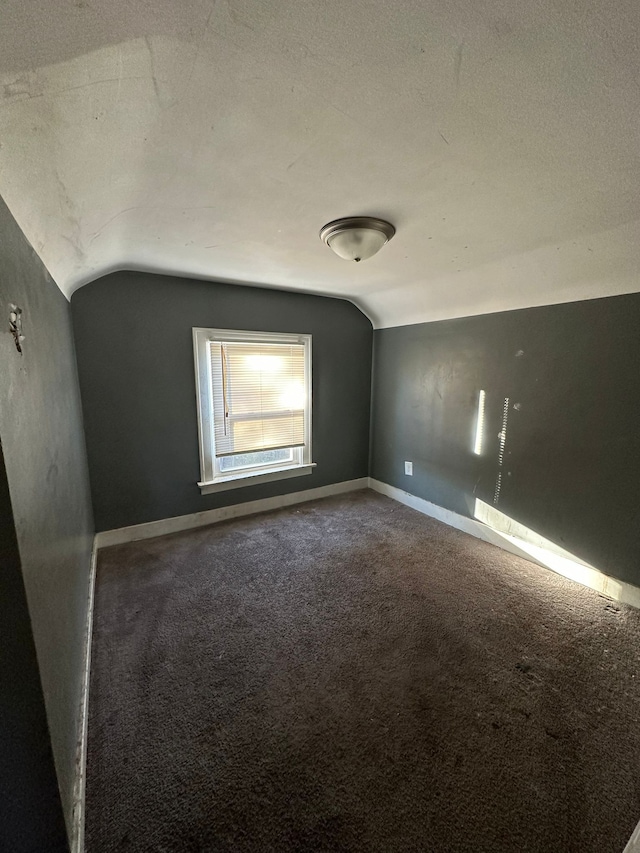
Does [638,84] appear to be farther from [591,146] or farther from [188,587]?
[188,587]

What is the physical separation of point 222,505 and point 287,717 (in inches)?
78.1

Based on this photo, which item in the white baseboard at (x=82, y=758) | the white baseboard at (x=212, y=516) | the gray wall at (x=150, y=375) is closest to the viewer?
the white baseboard at (x=82, y=758)

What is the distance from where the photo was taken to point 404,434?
11.7 ft

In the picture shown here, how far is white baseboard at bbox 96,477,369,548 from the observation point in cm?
272

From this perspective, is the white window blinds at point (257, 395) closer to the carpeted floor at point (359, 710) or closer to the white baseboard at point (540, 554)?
the carpeted floor at point (359, 710)

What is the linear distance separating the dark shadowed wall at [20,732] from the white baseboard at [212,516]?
2.05m

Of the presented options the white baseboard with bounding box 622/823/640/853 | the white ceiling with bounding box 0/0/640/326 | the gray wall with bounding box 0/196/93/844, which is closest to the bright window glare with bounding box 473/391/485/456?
the white ceiling with bounding box 0/0/640/326

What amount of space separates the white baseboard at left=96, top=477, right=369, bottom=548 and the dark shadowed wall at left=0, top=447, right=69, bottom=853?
2.05 m

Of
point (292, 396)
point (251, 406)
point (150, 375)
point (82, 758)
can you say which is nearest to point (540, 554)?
point (292, 396)

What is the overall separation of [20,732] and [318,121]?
178cm

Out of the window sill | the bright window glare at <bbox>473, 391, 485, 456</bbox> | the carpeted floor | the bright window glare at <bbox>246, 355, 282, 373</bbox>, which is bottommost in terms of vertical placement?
the carpeted floor

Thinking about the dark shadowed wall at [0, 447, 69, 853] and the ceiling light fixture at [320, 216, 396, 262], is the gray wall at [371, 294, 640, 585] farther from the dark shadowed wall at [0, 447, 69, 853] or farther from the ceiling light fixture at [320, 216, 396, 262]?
the dark shadowed wall at [0, 447, 69, 853]

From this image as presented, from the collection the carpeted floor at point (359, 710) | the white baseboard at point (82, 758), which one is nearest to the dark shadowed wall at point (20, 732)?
A: the white baseboard at point (82, 758)

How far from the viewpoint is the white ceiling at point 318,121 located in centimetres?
68
